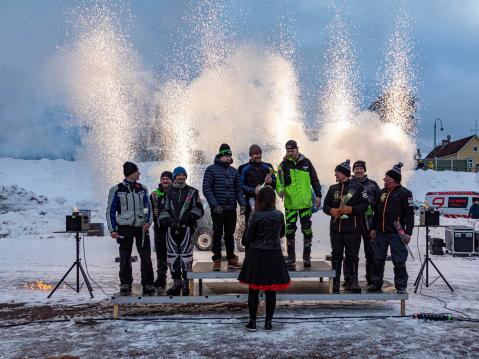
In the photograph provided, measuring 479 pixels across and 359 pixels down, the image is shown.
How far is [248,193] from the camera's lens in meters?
7.96

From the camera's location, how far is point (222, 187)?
300 inches

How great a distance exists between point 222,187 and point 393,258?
3.13 m

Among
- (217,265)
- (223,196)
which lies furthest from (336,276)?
(223,196)

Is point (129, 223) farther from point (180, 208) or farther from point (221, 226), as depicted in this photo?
point (221, 226)

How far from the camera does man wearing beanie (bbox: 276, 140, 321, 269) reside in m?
7.70

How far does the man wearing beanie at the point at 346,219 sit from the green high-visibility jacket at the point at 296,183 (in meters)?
0.36

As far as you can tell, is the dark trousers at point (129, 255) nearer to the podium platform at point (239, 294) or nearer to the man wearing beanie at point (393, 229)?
the podium platform at point (239, 294)

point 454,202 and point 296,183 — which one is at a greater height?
point 454,202

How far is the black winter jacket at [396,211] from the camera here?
7.66 meters

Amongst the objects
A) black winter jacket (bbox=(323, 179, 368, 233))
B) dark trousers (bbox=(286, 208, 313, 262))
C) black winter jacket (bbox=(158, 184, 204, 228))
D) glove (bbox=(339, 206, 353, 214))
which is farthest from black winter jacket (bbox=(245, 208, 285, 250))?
black winter jacket (bbox=(323, 179, 368, 233))

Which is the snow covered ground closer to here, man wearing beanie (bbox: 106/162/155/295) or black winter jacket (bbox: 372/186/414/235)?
man wearing beanie (bbox: 106/162/155/295)

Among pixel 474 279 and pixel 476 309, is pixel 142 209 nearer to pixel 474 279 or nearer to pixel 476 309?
pixel 476 309

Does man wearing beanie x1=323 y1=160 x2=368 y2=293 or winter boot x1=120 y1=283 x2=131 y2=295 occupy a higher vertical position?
man wearing beanie x1=323 y1=160 x2=368 y2=293

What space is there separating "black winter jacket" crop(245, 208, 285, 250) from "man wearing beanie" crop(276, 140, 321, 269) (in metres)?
1.56
